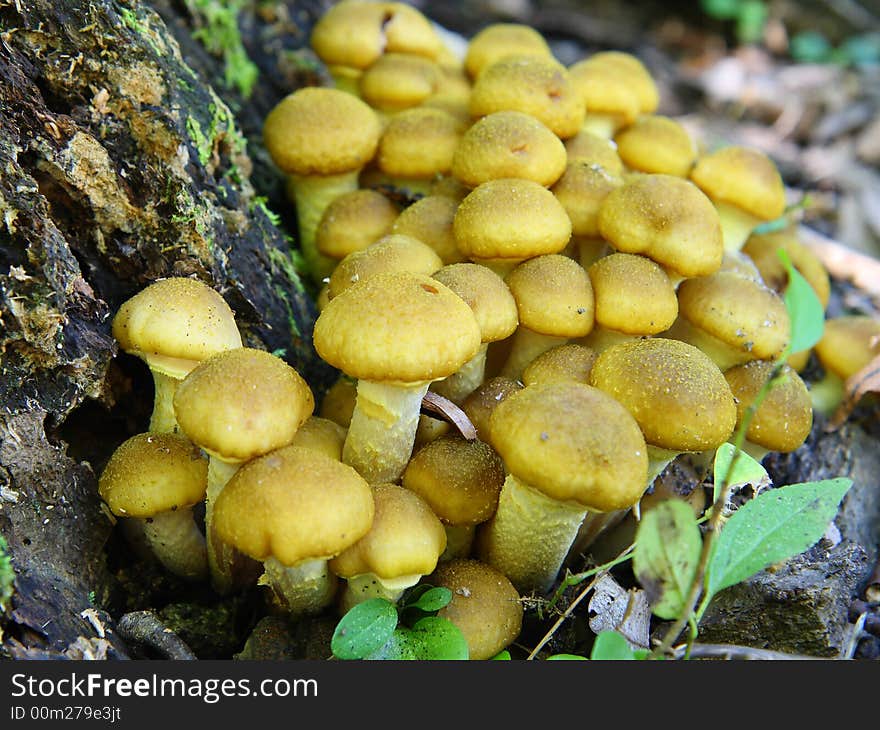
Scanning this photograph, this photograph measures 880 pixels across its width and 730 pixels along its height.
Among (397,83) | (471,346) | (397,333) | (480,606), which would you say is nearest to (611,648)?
(480,606)

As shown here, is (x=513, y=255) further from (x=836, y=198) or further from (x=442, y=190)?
(x=836, y=198)

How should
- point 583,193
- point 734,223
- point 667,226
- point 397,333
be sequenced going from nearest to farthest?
1. point 397,333
2. point 667,226
3. point 583,193
4. point 734,223

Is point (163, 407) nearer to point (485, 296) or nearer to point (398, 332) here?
point (398, 332)

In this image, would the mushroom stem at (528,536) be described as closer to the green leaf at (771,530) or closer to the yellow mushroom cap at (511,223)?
the green leaf at (771,530)

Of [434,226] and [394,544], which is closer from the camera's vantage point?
[394,544]

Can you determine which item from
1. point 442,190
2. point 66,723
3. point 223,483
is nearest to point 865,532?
point 442,190

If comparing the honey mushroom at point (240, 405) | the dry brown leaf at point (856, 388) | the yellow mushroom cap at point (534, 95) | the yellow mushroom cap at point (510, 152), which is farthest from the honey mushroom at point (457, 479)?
the dry brown leaf at point (856, 388)

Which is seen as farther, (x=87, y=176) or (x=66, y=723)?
(x=87, y=176)
